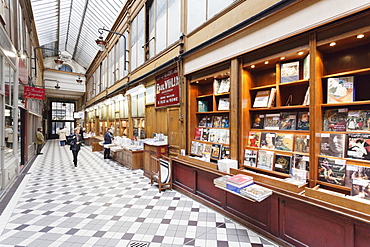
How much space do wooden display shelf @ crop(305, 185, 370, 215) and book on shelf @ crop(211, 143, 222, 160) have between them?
184 cm

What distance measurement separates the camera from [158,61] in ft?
19.4

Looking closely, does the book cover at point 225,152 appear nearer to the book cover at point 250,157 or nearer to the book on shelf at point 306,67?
the book cover at point 250,157

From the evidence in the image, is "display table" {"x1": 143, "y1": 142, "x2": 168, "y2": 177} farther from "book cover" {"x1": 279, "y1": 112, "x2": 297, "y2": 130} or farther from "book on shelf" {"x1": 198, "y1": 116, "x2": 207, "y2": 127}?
"book cover" {"x1": 279, "y1": 112, "x2": 297, "y2": 130}

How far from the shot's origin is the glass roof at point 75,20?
9719mm

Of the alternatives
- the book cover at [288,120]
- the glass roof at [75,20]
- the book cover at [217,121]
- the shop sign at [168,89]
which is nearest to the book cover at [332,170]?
the book cover at [288,120]

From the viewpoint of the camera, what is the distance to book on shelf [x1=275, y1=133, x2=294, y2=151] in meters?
2.80

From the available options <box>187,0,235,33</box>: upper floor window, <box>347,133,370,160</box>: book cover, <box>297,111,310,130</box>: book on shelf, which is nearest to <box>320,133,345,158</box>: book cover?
<box>347,133,370,160</box>: book cover

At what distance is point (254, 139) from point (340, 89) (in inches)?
55.1

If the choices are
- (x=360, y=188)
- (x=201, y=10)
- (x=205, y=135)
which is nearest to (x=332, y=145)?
(x=360, y=188)

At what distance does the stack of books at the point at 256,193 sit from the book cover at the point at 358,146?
1.07 meters

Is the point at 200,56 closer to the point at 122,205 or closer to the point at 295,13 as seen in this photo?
the point at 295,13

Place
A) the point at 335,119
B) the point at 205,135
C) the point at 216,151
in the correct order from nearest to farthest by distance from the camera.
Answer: the point at 335,119 < the point at 216,151 < the point at 205,135

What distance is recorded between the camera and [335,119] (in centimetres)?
239

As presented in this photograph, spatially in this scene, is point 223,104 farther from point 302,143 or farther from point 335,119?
point 335,119
